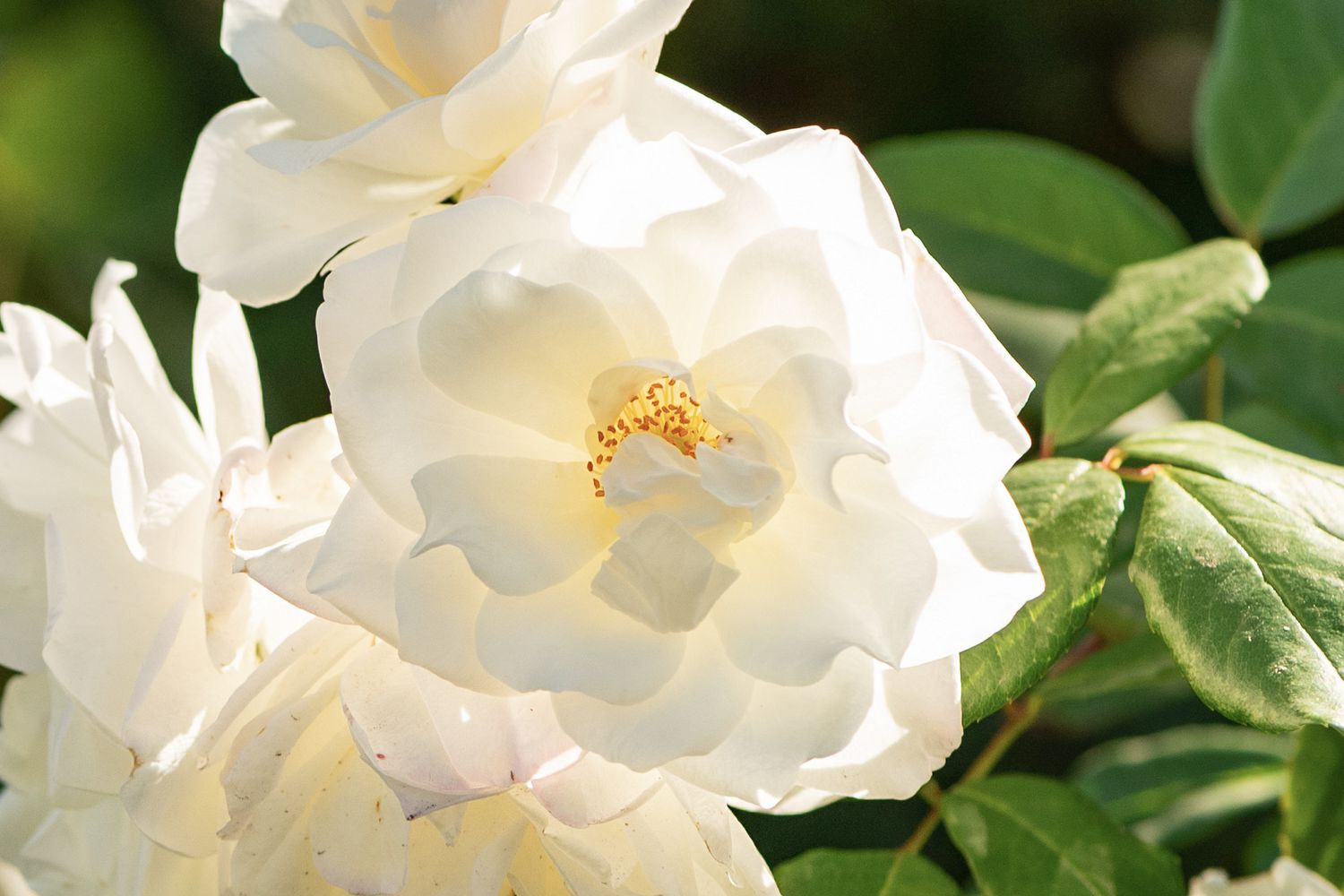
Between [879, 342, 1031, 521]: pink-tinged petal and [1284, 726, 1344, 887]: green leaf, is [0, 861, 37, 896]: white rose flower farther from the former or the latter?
[1284, 726, 1344, 887]: green leaf

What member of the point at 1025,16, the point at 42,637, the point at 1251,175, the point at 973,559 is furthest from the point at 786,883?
the point at 1025,16

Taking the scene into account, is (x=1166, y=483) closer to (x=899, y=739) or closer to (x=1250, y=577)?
(x=1250, y=577)

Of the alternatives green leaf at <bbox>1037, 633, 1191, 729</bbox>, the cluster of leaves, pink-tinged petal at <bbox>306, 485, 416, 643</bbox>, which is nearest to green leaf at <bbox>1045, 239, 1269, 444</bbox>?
the cluster of leaves

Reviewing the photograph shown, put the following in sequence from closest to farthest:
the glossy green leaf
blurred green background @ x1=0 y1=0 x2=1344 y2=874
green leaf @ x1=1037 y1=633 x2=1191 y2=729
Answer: the glossy green leaf, green leaf @ x1=1037 y1=633 x2=1191 y2=729, blurred green background @ x1=0 y1=0 x2=1344 y2=874

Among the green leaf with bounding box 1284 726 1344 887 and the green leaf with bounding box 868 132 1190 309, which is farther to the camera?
the green leaf with bounding box 868 132 1190 309

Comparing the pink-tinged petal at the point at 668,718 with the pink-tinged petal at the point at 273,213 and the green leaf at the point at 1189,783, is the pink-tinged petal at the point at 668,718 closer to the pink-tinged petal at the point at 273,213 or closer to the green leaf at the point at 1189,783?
the pink-tinged petal at the point at 273,213

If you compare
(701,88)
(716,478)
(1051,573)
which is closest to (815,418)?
(716,478)

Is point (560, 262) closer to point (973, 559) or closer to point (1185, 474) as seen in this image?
point (973, 559)

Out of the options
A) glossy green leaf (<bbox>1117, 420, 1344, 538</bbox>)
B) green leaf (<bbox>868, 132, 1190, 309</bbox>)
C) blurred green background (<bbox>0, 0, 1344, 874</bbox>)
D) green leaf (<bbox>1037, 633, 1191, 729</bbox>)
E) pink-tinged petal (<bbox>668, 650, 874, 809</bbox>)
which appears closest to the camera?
pink-tinged petal (<bbox>668, 650, 874, 809</bbox>)
